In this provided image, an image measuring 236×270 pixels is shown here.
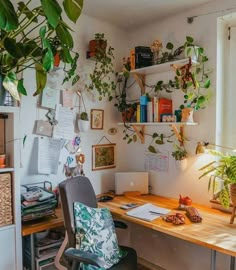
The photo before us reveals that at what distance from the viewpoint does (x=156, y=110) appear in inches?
99.8

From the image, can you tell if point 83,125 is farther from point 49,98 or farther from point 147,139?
point 147,139

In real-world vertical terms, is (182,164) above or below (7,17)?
below

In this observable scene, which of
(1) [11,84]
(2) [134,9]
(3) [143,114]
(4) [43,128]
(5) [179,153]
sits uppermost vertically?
(2) [134,9]

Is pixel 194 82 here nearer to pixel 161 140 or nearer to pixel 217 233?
pixel 161 140

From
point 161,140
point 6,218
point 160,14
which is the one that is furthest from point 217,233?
point 160,14

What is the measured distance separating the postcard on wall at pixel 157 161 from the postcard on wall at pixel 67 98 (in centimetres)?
90

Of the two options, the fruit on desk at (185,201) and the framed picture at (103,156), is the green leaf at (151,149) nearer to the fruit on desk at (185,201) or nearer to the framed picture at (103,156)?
the framed picture at (103,156)

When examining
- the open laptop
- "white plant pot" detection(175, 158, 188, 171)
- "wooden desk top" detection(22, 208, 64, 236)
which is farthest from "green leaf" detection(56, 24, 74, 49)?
the open laptop

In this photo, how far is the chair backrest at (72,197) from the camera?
183 cm

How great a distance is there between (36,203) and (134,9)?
70.9 inches

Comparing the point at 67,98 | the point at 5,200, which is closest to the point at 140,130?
the point at 67,98

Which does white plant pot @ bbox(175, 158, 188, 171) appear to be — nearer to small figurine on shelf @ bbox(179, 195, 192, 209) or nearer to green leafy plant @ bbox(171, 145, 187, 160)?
green leafy plant @ bbox(171, 145, 187, 160)

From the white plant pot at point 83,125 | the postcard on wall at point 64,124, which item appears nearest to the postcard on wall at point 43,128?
the postcard on wall at point 64,124

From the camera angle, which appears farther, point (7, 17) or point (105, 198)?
point (105, 198)
